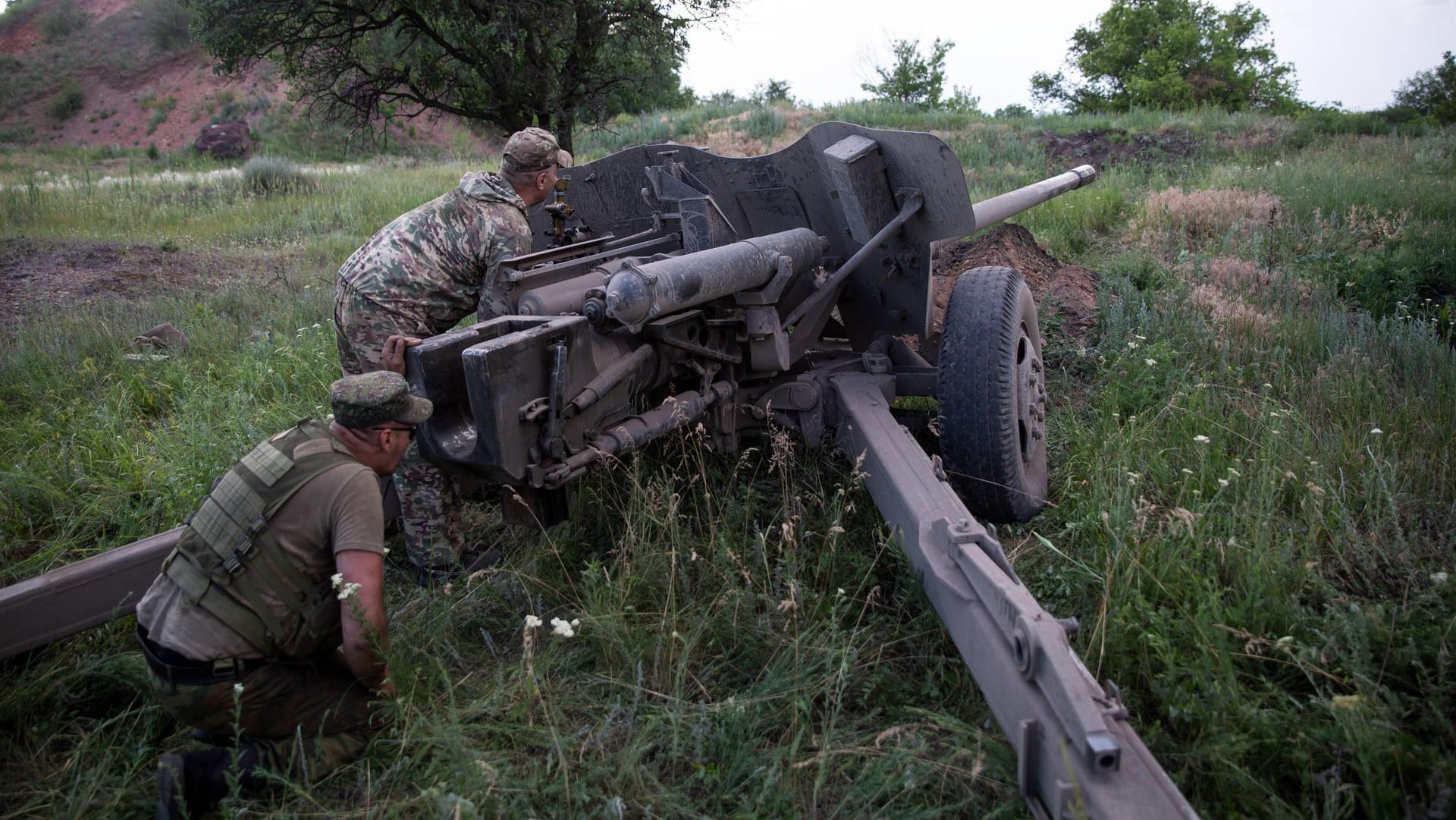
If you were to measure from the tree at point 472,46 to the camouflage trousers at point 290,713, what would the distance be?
8.73 m

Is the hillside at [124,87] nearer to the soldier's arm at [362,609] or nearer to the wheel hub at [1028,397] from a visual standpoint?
the wheel hub at [1028,397]

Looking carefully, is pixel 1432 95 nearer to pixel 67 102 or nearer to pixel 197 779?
pixel 197 779

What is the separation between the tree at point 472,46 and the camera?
34.1 ft

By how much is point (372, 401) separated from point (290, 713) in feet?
3.09

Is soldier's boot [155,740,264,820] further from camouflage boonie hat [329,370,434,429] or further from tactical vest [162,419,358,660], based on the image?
camouflage boonie hat [329,370,434,429]

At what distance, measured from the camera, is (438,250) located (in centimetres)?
414

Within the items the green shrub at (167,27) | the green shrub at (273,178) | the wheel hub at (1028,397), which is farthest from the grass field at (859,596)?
the green shrub at (167,27)

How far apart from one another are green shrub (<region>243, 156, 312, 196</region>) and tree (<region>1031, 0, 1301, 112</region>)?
26.1 metres

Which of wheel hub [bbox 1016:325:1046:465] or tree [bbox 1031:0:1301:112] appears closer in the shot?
wheel hub [bbox 1016:325:1046:465]

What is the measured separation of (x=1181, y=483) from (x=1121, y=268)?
3.83 meters

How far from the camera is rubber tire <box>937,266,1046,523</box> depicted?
12.4ft

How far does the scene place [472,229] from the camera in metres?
4.16

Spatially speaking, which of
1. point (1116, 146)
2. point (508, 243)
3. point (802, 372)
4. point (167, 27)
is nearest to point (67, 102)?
point (167, 27)

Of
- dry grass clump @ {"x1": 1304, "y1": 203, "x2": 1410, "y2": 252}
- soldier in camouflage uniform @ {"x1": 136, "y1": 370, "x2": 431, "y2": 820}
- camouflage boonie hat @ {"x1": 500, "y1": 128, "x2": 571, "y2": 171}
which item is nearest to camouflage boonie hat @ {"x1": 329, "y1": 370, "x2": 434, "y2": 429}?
soldier in camouflage uniform @ {"x1": 136, "y1": 370, "x2": 431, "y2": 820}
